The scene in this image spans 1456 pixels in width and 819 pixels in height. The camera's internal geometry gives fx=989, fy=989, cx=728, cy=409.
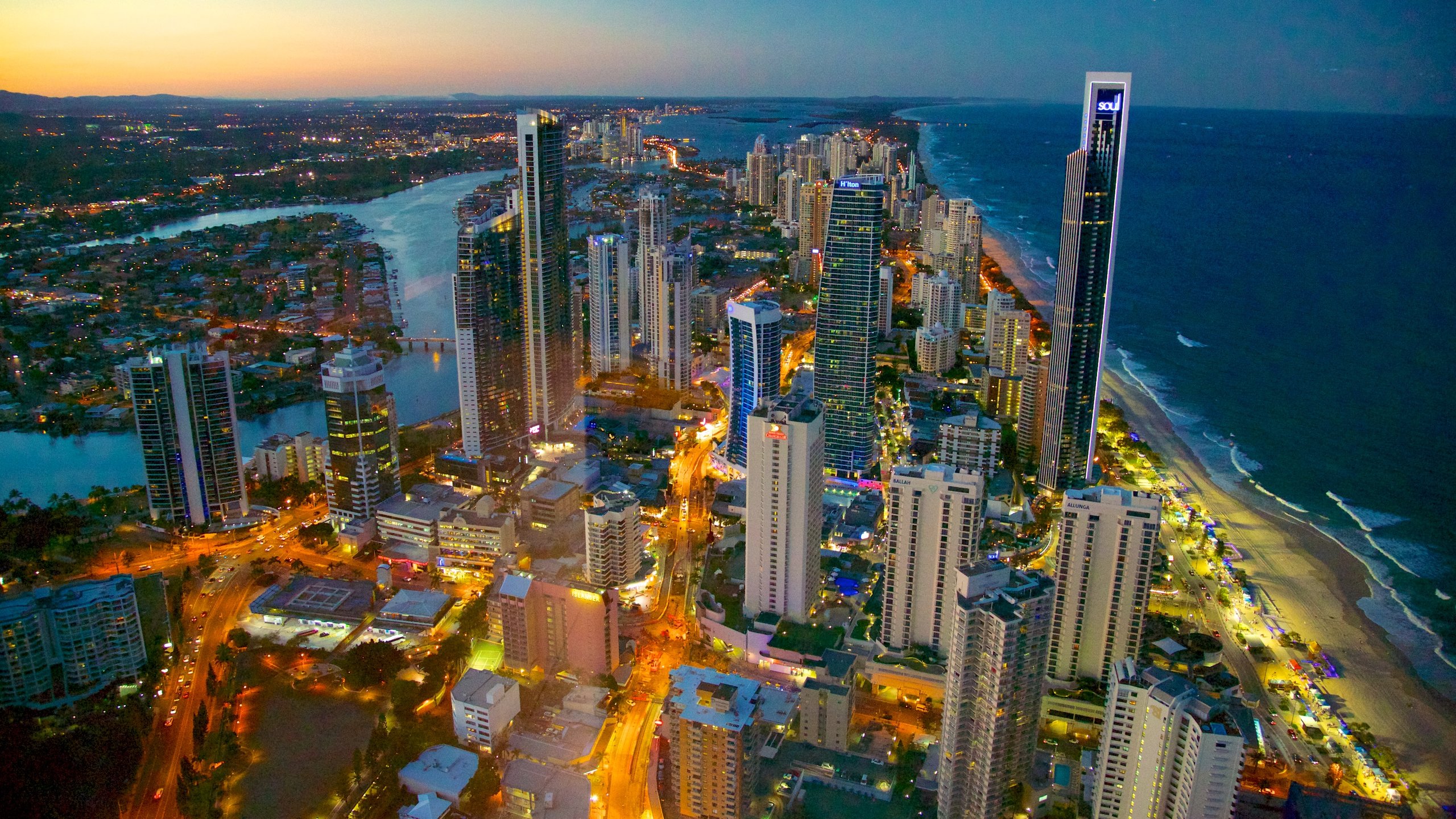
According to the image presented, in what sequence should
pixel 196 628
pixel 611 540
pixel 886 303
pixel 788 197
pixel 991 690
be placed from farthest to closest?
pixel 788 197
pixel 886 303
pixel 611 540
pixel 196 628
pixel 991 690

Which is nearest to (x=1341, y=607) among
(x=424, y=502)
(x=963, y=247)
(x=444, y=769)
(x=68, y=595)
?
(x=444, y=769)

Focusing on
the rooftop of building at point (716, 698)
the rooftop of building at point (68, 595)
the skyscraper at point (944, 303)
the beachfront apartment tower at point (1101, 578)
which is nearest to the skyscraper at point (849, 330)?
the beachfront apartment tower at point (1101, 578)

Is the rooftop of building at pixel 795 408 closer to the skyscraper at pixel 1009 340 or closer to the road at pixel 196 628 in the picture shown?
the road at pixel 196 628

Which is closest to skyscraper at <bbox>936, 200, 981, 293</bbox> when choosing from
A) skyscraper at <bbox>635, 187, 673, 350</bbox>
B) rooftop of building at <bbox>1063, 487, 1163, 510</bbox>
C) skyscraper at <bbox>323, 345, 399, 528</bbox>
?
skyscraper at <bbox>635, 187, 673, 350</bbox>

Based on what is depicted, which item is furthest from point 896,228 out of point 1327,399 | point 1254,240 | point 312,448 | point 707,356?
point 312,448

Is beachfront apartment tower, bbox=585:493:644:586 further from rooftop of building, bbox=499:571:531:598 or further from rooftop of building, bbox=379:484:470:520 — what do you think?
rooftop of building, bbox=379:484:470:520

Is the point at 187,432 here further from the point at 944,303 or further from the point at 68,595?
the point at 944,303
